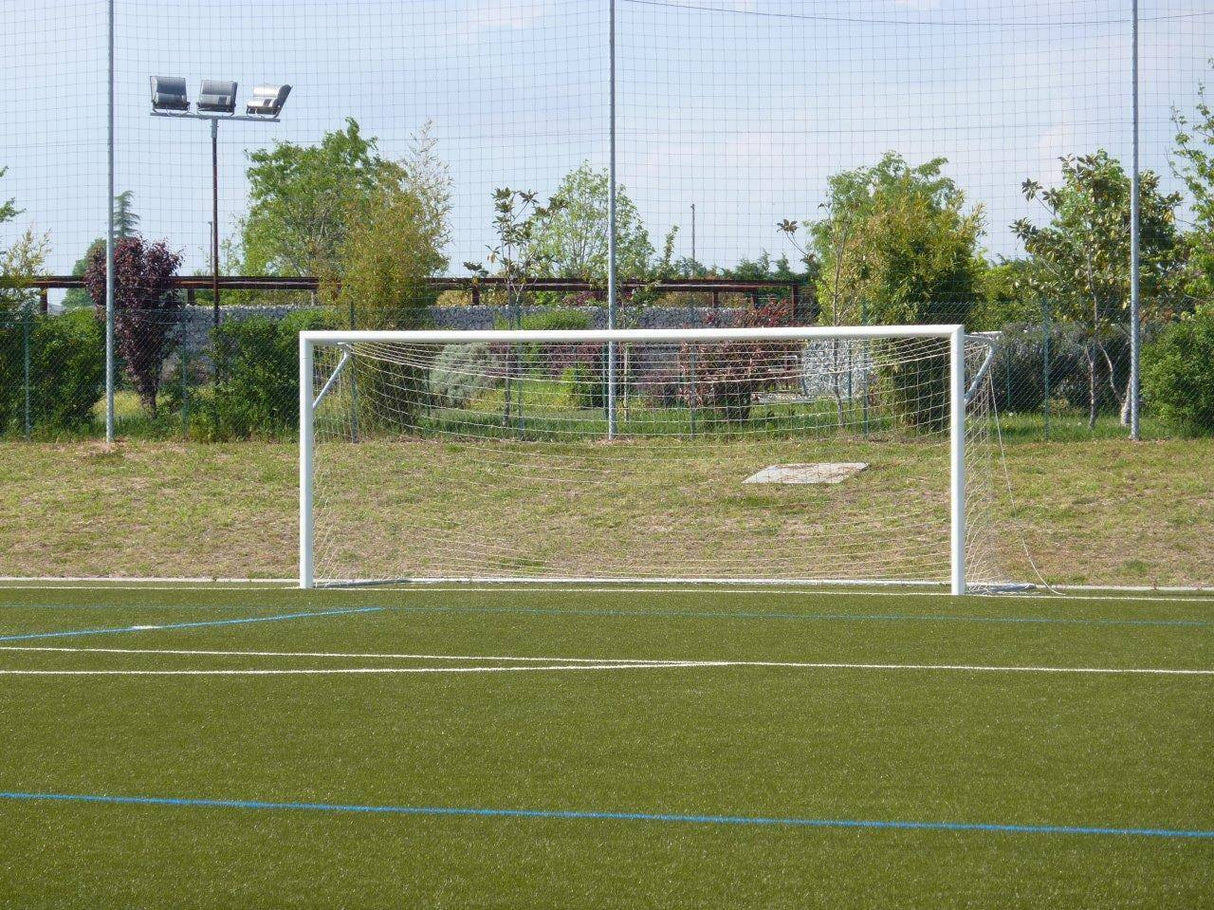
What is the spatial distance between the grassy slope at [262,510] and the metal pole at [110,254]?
1.96 feet

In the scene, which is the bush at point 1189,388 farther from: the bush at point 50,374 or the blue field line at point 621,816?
the blue field line at point 621,816

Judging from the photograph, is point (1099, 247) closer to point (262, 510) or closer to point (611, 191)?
point (611, 191)

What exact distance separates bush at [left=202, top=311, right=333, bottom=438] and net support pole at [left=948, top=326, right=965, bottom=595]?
33.2 feet

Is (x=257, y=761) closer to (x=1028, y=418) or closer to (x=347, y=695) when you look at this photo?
(x=347, y=695)

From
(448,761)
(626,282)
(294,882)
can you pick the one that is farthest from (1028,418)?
(294,882)

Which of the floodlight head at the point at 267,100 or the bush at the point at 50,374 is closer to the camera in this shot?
the bush at the point at 50,374

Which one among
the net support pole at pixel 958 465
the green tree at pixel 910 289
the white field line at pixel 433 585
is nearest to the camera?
the net support pole at pixel 958 465

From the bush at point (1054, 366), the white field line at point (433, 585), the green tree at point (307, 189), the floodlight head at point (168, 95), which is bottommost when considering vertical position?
the white field line at point (433, 585)

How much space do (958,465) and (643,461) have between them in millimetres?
5162

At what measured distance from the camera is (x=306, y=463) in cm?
1233

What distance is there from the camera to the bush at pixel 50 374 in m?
19.5

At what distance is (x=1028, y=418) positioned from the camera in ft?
59.4

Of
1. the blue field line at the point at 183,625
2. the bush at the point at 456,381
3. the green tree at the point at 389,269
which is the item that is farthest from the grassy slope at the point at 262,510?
the blue field line at the point at 183,625

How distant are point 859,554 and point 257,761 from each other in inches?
345
